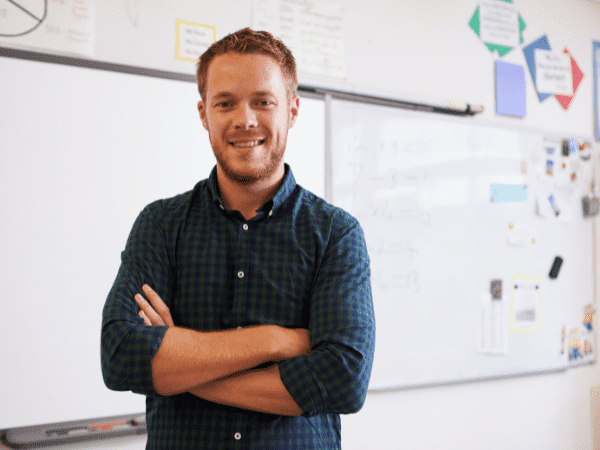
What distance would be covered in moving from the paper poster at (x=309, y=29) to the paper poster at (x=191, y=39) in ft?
0.69

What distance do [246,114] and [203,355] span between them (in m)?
0.46

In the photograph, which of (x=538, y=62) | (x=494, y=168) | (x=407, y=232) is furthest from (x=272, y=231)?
(x=538, y=62)

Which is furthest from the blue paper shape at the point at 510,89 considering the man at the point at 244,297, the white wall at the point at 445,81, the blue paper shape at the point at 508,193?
the man at the point at 244,297

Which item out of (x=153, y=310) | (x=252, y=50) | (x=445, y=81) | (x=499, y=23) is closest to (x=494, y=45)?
(x=499, y=23)

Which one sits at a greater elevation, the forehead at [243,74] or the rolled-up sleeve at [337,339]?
the forehead at [243,74]

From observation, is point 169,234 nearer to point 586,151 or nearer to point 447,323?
point 447,323

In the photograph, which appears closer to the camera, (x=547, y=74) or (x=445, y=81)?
(x=445, y=81)

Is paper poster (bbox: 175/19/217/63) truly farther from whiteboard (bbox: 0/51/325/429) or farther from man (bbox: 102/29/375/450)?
man (bbox: 102/29/375/450)

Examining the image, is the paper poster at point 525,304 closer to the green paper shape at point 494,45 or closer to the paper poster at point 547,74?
the paper poster at point 547,74

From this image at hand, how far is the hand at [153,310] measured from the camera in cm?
90

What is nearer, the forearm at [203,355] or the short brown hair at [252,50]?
the forearm at [203,355]

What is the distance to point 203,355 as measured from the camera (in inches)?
33.4

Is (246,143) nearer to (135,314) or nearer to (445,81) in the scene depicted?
(135,314)

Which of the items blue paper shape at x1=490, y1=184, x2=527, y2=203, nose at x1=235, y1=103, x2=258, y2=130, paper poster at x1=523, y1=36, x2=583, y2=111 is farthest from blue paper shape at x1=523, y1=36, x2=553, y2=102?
nose at x1=235, y1=103, x2=258, y2=130
